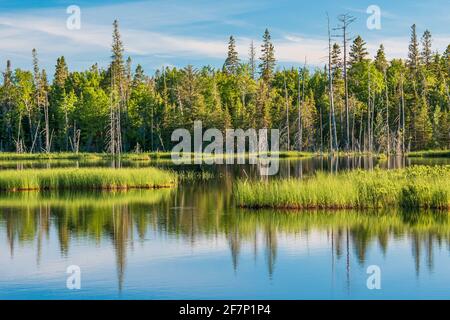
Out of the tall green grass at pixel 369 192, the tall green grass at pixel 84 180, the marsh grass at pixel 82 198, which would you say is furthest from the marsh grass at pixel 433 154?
the tall green grass at pixel 369 192

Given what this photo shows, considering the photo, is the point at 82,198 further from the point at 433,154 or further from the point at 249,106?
the point at 249,106

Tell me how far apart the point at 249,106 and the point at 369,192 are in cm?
6277

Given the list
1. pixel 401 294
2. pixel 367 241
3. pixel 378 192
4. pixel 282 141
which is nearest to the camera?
pixel 401 294

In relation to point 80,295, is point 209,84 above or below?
above

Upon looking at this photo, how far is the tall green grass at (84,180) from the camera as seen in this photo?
3794 centimetres

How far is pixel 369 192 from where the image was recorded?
2667 cm

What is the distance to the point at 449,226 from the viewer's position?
22.3 m

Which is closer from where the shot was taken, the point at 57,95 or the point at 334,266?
the point at 334,266

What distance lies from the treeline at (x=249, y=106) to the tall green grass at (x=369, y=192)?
4770cm

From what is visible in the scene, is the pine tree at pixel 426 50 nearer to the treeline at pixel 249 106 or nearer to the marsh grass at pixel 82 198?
the treeline at pixel 249 106

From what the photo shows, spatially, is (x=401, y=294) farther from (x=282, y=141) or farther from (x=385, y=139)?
(x=282, y=141)
